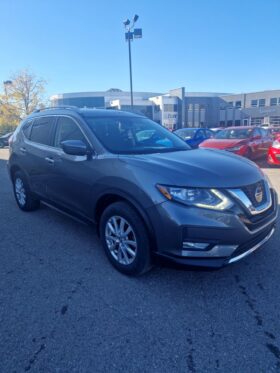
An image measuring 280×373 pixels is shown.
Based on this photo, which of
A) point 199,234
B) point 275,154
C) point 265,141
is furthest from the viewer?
point 265,141

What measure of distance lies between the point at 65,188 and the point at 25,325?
1782mm

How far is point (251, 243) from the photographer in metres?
2.54

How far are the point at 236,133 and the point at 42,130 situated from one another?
8.59 metres

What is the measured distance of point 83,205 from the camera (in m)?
3.33

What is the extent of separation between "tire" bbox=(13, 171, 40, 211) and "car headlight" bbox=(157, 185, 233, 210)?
3.23 meters

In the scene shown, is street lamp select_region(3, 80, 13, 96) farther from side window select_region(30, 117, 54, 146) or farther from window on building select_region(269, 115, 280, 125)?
window on building select_region(269, 115, 280, 125)

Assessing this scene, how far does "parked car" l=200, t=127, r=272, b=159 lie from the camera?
9.70 meters

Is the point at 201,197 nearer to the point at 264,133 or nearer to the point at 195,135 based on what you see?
the point at 264,133

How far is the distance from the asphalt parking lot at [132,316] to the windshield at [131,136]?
1456 mm

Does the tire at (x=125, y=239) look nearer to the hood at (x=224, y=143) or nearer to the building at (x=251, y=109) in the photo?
the hood at (x=224, y=143)

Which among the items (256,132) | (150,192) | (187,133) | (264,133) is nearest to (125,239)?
(150,192)

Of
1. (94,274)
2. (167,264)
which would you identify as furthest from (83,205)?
(167,264)

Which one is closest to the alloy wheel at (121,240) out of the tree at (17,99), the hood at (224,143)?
the hood at (224,143)

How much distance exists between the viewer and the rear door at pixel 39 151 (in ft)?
13.1
